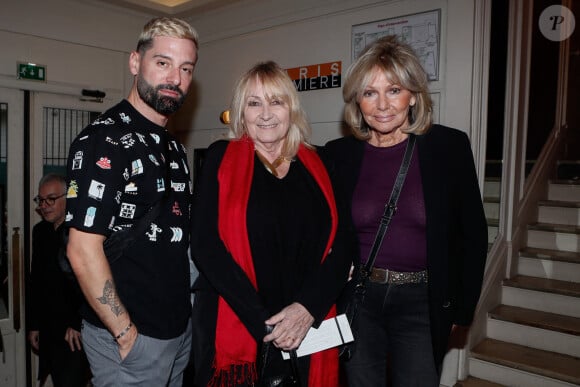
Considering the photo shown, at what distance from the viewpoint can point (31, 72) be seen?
12.2 ft

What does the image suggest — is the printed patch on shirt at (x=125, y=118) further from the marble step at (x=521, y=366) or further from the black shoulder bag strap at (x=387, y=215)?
the marble step at (x=521, y=366)

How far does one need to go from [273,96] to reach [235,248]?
1.89 ft

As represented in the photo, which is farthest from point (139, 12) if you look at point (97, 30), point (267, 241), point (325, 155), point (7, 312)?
point (267, 241)

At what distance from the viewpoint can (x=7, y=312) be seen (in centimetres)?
378

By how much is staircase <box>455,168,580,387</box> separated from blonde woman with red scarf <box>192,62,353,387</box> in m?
1.95

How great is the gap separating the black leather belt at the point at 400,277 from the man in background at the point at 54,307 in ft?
6.38

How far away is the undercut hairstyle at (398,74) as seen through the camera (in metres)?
1.69

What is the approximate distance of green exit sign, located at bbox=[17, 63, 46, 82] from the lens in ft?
12.0

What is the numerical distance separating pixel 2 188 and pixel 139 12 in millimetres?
2000

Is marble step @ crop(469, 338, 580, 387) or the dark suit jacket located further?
marble step @ crop(469, 338, 580, 387)

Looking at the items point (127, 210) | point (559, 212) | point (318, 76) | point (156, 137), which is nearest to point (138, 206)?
point (127, 210)

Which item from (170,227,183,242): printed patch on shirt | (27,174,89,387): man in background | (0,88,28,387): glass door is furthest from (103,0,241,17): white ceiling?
(170,227,183,242): printed patch on shirt

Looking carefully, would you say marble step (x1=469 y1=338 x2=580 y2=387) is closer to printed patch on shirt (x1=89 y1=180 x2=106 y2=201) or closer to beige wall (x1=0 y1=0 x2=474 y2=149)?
beige wall (x1=0 y1=0 x2=474 y2=149)

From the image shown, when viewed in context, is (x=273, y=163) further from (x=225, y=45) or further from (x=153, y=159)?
(x=225, y=45)
